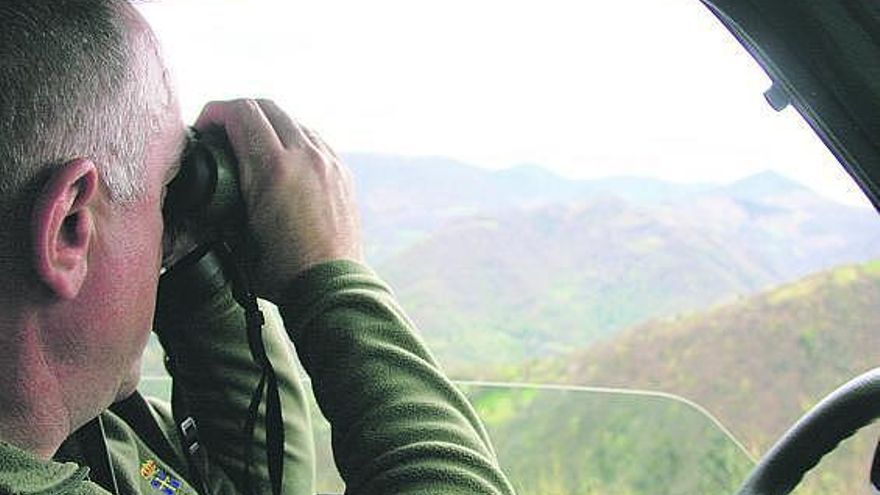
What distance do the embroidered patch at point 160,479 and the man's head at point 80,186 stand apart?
240 millimetres

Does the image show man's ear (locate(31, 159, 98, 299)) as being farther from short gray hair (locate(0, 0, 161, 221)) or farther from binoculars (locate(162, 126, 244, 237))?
binoculars (locate(162, 126, 244, 237))

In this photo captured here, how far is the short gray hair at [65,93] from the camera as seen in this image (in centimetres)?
85

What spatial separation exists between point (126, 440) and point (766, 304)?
250 cm

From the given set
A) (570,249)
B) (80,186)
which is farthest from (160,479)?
(570,249)

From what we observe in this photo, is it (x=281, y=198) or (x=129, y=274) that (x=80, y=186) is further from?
(x=281, y=198)

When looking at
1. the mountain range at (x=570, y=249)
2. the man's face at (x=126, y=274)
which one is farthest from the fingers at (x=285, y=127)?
the mountain range at (x=570, y=249)

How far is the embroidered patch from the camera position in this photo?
118 centimetres

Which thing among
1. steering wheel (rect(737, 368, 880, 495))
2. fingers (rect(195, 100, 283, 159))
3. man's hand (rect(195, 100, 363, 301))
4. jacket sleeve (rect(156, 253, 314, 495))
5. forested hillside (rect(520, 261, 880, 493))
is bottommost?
forested hillside (rect(520, 261, 880, 493))

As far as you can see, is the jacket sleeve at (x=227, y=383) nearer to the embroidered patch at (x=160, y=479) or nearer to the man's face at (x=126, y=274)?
the embroidered patch at (x=160, y=479)

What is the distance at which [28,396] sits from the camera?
0.89 meters

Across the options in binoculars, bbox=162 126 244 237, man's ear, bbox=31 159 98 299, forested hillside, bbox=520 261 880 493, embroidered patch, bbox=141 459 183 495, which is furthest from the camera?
forested hillside, bbox=520 261 880 493

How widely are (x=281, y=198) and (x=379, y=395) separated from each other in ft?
0.67

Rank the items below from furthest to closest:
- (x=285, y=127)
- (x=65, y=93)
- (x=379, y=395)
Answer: (x=285, y=127) < (x=379, y=395) < (x=65, y=93)

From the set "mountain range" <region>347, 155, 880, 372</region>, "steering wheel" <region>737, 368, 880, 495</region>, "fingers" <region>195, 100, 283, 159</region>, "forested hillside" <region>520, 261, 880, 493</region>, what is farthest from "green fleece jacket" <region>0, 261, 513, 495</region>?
"forested hillside" <region>520, 261, 880, 493</region>
